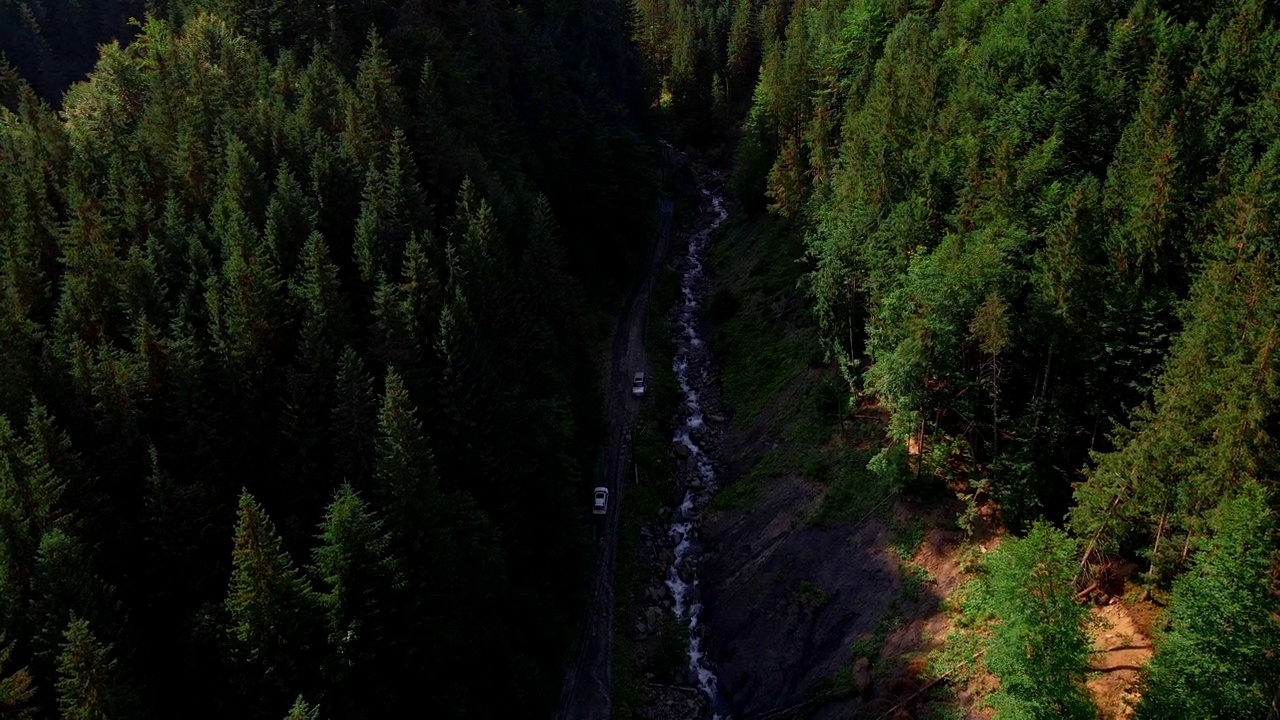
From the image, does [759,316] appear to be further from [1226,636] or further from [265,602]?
[265,602]

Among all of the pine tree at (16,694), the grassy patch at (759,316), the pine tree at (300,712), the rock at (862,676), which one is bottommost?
the pine tree at (300,712)

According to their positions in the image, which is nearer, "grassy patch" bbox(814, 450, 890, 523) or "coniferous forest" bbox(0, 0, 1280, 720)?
"coniferous forest" bbox(0, 0, 1280, 720)

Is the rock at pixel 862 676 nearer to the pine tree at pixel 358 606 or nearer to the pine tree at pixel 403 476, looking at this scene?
the pine tree at pixel 358 606

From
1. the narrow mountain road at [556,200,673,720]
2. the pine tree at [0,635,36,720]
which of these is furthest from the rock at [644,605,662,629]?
the pine tree at [0,635,36,720]

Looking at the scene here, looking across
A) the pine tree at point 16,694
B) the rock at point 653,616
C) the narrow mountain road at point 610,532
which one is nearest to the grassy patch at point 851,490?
the rock at point 653,616

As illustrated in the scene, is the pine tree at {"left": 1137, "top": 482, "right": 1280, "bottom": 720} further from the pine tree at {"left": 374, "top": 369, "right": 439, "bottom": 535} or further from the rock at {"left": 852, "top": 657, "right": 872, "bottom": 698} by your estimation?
the pine tree at {"left": 374, "top": 369, "right": 439, "bottom": 535}

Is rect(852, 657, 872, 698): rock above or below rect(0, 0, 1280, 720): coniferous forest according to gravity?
below
